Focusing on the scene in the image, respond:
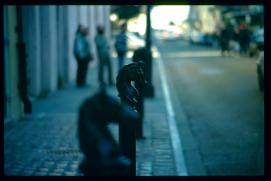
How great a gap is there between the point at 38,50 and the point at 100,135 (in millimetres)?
12211

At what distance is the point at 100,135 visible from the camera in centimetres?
251

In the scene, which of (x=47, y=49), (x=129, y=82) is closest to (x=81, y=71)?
(x=47, y=49)

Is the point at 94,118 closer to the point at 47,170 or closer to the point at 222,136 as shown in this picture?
the point at 47,170

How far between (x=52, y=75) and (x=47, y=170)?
883 cm

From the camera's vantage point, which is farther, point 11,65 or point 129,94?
point 11,65

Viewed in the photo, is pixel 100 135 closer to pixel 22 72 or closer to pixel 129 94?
pixel 129 94

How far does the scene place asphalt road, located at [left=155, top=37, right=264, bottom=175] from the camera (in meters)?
7.84

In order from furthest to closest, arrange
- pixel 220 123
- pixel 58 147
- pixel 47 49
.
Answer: pixel 47 49, pixel 220 123, pixel 58 147

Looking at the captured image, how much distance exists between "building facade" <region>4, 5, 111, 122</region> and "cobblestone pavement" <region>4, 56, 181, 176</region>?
2.28 feet

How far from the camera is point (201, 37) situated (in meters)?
58.6

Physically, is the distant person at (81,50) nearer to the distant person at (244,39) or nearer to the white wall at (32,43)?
the white wall at (32,43)

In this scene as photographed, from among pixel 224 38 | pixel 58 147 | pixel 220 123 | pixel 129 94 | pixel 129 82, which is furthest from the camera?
pixel 224 38

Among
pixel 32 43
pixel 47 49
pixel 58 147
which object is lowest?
pixel 47 49

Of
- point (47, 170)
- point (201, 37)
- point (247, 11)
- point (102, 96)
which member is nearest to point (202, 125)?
A: point (47, 170)
